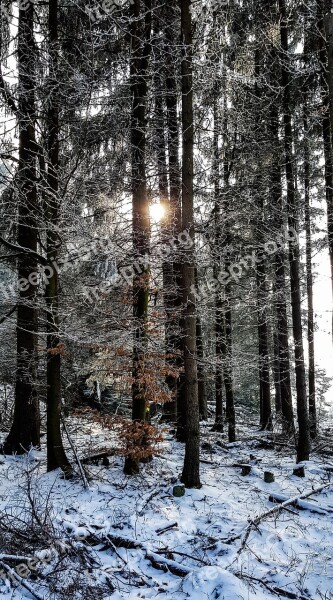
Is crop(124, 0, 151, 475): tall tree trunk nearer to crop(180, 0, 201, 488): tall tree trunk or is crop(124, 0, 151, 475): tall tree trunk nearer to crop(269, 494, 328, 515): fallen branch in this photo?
crop(180, 0, 201, 488): tall tree trunk

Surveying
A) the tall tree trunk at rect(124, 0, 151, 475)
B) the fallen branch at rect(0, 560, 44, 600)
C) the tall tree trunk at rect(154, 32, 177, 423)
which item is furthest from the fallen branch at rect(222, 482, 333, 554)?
the tall tree trunk at rect(154, 32, 177, 423)

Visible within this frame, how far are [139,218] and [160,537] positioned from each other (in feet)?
18.8

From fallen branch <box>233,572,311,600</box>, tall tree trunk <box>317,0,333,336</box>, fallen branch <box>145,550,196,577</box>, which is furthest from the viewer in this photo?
fallen branch <box>145,550,196,577</box>

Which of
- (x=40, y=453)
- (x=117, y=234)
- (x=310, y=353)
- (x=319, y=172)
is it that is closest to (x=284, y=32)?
(x=319, y=172)

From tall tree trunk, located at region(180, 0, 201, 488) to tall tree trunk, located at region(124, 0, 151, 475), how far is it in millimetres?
826

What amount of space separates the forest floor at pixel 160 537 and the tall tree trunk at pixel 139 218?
59.5 inches

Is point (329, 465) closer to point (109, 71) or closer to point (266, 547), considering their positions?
point (266, 547)

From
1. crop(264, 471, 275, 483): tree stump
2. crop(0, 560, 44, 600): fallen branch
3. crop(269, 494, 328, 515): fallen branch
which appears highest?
crop(0, 560, 44, 600): fallen branch

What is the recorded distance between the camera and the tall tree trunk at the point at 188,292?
26.3ft

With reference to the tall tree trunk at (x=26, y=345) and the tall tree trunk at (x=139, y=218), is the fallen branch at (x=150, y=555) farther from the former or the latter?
the tall tree trunk at (x=26, y=345)

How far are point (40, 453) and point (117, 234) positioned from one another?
5474 mm

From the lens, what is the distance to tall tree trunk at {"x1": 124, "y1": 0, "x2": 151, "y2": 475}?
329 inches

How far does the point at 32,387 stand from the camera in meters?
10.0

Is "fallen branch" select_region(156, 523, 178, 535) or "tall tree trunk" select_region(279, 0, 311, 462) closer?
"fallen branch" select_region(156, 523, 178, 535)
